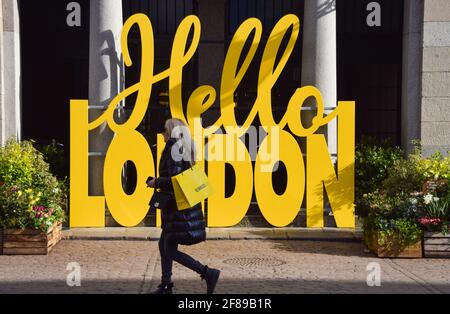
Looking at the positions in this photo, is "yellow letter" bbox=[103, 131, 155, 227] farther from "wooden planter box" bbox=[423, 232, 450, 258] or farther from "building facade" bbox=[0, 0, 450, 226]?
"wooden planter box" bbox=[423, 232, 450, 258]

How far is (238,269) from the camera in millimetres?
11172

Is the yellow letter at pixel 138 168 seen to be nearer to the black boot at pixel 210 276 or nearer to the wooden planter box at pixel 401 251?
the wooden planter box at pixel 401 251

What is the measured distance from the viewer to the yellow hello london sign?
14.6 m

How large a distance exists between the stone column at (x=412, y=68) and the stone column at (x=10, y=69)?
807cm

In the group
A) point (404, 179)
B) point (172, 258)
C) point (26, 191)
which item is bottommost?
point (172, 258)

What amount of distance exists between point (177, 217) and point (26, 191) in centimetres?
467

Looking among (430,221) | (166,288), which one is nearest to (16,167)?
(166,288)

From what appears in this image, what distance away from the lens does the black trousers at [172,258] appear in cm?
891

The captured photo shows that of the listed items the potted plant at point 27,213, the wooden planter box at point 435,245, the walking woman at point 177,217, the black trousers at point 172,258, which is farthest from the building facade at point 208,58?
the black trousers at point 172,258

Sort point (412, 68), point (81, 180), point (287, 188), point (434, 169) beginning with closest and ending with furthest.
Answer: point (434, 169) < point (81, 180) < point (287, 188) < point (412, 68)

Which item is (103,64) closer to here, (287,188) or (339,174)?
(287,188)

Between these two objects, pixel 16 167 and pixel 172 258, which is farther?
pixel 16 167

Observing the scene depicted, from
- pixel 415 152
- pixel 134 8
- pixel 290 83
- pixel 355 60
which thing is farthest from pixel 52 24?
pixel 415 152

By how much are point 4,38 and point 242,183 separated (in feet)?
18.5
